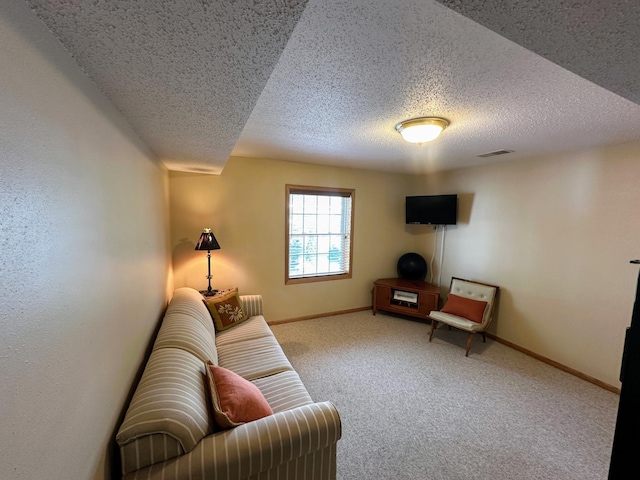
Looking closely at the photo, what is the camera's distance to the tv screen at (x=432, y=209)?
371cm

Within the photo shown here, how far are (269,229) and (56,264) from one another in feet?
9.48

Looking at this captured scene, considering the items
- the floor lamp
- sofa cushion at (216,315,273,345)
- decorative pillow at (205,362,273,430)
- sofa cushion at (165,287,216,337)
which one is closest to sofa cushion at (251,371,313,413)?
decorative pillow at (205,362,273,430)

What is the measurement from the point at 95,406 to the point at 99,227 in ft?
2.18

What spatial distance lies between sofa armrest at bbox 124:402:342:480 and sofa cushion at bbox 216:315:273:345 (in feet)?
4.19

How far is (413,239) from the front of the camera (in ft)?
15.0

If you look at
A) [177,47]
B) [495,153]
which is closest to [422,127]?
[495,153]

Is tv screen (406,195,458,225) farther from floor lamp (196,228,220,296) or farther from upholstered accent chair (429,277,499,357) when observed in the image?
floor lamp (196,228,220,296)

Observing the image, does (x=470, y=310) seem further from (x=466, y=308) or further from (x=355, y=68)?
(x=355, y=68)

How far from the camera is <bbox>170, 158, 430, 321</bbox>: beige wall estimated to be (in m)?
3.24

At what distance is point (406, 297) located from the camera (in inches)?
155

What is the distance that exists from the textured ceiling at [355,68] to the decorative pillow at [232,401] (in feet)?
4.55

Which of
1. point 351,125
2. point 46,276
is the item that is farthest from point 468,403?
point 46,276

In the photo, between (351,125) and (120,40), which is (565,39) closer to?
(120,40)

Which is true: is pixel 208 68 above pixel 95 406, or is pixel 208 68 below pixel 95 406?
above
